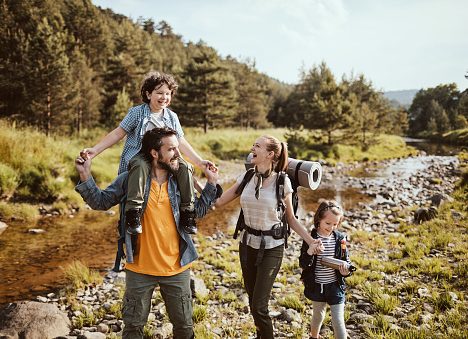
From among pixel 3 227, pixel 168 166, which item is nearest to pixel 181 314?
pixel 168 166

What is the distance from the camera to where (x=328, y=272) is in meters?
4.20

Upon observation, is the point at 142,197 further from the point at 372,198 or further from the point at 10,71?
the point at 10,71

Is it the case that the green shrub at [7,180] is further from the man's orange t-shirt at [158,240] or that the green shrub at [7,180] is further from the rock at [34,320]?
the man's orange t-shirt at [158,240]

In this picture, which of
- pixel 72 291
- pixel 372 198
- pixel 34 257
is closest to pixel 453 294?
pixel 72 291

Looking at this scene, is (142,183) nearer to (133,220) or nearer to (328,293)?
(133,220)

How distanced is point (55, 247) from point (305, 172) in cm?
857

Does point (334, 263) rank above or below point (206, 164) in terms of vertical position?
below

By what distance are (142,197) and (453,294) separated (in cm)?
566

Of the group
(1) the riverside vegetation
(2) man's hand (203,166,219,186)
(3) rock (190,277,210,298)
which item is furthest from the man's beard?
(3) rock (190,277,210,298)

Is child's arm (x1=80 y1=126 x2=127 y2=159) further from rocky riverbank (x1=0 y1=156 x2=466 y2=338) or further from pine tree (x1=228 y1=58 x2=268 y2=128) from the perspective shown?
pine tree (x1=228 y1=58 x2=268 y2=128)

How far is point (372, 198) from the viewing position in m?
17.8

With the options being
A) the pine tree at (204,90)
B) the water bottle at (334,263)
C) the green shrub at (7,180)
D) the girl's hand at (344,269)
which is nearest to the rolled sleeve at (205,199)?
the water bottle at (334,263)

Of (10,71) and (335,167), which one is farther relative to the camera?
(335,167)

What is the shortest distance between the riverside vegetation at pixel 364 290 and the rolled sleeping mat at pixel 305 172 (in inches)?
92.8
